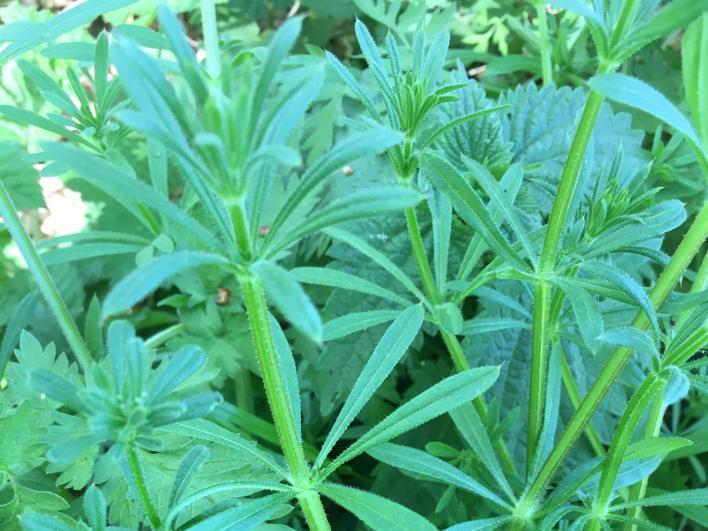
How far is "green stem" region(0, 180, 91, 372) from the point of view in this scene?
3.70 ft

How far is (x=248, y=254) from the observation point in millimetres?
609

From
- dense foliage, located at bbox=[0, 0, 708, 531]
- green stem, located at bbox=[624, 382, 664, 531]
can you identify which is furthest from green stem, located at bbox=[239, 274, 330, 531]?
green stem, located at bbox=[624, 382, 664, 531]

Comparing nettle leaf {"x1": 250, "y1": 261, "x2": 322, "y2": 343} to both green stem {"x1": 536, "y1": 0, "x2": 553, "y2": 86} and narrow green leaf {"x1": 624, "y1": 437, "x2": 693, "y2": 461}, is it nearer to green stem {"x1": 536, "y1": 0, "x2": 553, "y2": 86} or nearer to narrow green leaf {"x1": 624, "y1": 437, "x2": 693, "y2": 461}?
narrow green leaf {"x1": 624, "y1": 437, "x2": 693, "y2": 461}

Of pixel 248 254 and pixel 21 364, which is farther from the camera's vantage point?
pixel 21 364

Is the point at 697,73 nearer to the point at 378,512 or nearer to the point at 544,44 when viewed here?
the point at 378,512

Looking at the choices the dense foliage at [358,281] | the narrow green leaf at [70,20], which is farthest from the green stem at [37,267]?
the narrow green leaf at [70,20]

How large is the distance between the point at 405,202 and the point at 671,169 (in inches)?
42.1

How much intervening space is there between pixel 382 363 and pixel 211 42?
1.38 ft

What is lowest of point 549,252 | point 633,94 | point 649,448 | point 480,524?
point 480,524

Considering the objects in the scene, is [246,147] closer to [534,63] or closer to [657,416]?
[657,416]

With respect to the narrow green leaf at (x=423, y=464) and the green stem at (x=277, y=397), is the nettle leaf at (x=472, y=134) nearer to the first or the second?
the narrow green leaf at (x=423, y=464)

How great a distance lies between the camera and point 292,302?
0.54 m

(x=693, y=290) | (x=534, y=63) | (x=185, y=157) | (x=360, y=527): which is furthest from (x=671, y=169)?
(x=185, y=157)

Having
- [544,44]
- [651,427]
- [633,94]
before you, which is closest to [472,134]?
[544,44]
